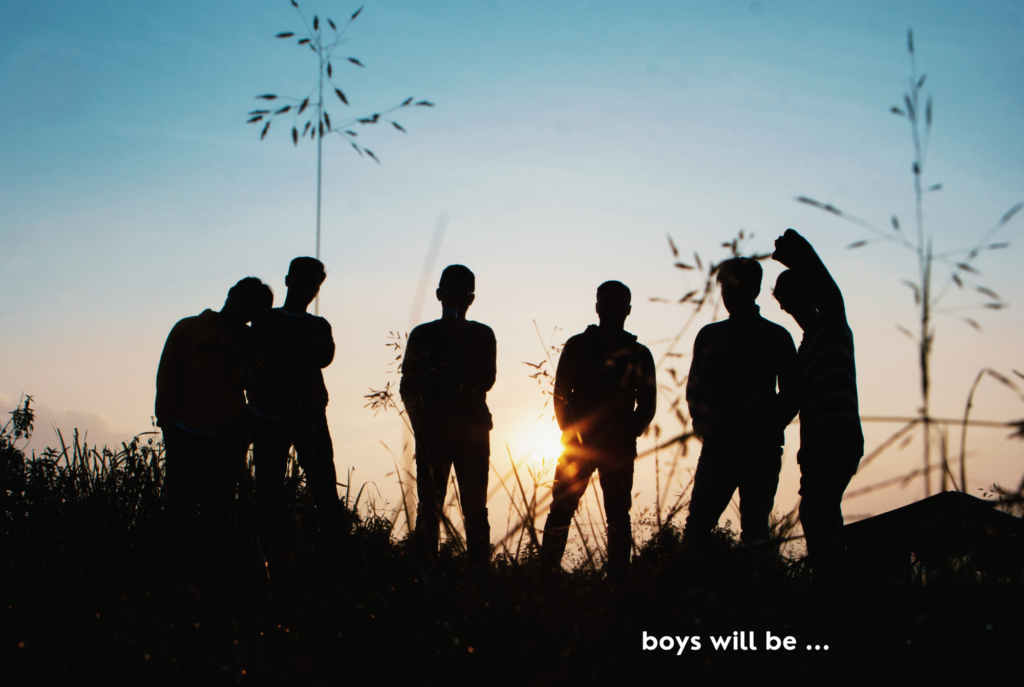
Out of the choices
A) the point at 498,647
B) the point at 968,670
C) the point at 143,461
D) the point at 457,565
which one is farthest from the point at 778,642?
the point at 143,461

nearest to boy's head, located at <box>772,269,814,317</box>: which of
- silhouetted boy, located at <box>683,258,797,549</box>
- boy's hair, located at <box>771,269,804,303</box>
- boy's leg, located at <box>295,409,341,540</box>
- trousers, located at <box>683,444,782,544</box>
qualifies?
boy's hair, located at <box>771,269,804,303</box>

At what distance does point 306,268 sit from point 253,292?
0.99 feet

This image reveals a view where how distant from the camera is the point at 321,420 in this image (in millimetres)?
2980

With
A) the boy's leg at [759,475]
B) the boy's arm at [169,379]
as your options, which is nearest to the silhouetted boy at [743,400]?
the boy's leg at [759,475]

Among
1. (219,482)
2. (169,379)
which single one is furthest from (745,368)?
(169,379)

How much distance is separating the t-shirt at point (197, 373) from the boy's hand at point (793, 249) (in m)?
2.31

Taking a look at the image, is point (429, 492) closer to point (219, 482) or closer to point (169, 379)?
point (219, 482)

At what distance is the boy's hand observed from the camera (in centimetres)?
213

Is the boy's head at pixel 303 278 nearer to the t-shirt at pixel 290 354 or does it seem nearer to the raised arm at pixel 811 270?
the t-shirt at pixel 290 354

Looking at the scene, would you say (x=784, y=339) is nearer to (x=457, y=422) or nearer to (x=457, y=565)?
(x=457, y=422)

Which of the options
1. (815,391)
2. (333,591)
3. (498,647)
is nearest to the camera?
(498,647)

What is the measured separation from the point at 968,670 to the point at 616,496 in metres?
2.12

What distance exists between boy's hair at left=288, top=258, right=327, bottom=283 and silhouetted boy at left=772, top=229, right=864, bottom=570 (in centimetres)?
219

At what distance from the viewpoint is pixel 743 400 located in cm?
267
